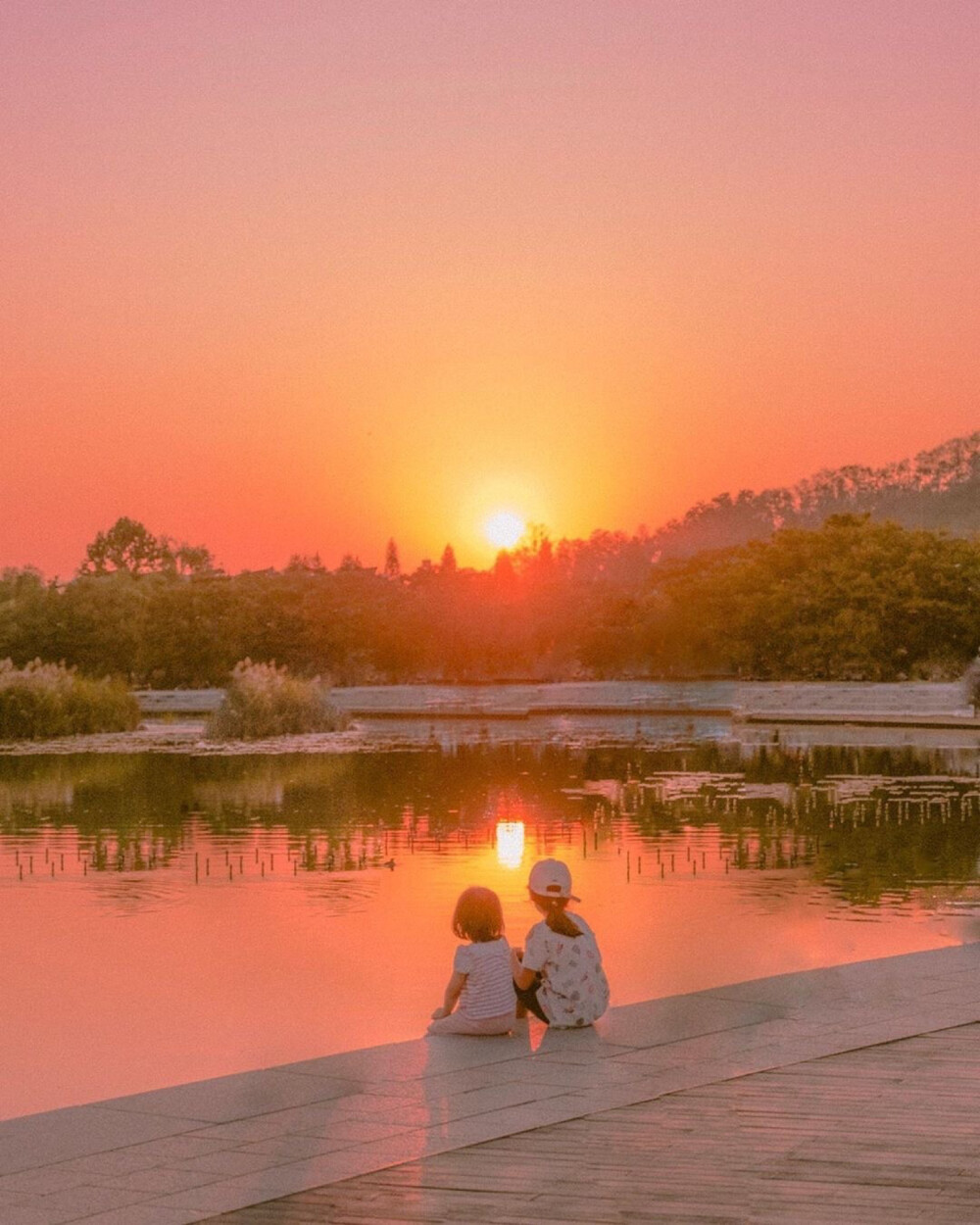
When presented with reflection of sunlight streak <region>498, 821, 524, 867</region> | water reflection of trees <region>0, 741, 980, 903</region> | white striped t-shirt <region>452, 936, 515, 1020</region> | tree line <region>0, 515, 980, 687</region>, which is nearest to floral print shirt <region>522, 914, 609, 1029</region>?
white striped t-shirt <region>452, 936, 515, 1020</region>

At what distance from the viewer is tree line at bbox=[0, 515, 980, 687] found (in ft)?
254

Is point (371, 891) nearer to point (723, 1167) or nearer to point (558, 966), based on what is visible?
point (558, 966)

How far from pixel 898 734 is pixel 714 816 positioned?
77.3ft

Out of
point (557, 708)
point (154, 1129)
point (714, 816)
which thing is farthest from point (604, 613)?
point (154, 1129)

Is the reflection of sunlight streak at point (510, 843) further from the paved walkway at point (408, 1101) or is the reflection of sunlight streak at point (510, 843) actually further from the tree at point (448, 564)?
the tree at point (448, 564)

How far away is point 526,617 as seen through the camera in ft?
391

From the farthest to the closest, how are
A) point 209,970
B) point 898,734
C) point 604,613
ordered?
point 604,613, point 898,734, point 209,970

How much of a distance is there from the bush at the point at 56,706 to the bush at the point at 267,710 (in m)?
5.61

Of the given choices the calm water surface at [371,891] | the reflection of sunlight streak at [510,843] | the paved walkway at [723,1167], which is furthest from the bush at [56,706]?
the paved walkway at [723,1167]

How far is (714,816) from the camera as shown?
27.6 meters

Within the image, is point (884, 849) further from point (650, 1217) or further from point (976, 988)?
point (650, 1217)

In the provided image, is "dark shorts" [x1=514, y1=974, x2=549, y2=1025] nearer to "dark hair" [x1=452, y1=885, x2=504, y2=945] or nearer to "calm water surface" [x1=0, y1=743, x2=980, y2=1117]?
"dark hair" [x1=452, y1=885, x2=504, y2=945]

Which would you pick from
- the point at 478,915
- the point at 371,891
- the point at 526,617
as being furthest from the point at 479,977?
the point at 526,617

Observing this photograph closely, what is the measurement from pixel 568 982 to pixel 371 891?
10.6 metres
